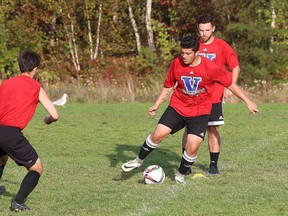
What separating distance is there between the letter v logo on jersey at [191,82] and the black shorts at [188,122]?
355 mm

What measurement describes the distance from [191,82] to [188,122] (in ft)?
1.64

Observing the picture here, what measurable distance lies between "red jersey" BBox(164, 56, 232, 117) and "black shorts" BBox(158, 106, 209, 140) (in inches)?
2.0

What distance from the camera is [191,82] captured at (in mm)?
8984

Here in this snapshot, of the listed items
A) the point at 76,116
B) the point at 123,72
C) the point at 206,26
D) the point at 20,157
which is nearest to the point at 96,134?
the point at 76,116

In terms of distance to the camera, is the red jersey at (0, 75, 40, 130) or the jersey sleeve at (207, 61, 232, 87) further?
the jersey sleeve at (207, 61, 232, 87)

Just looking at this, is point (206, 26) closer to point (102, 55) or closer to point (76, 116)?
point (76, 116)

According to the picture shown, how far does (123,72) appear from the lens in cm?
3159

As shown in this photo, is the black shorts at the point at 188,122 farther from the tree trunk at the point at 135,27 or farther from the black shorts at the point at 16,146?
the tree trunk at the point at 135,27

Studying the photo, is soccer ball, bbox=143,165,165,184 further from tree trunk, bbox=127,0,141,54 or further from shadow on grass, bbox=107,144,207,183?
tree trunk, bbox=127,0,141,54

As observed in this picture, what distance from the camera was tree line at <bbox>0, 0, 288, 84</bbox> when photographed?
30.4 m

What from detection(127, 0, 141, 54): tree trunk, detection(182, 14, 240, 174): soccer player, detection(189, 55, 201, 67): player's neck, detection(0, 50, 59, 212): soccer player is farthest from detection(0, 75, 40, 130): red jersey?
detection(127, 0, 141, 54): tree trunk

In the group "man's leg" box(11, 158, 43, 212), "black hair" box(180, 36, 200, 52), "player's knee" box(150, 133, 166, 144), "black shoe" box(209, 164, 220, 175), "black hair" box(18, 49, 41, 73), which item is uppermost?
"black hair" box(18, 49, 41, 73)

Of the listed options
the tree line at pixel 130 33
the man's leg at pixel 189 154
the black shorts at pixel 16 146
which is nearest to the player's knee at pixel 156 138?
the man's leg at pixel 189 154

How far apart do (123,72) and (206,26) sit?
21.9 m
